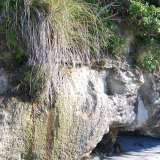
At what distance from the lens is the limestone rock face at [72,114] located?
318 centimetres

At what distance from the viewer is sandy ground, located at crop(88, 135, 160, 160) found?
14.5ft

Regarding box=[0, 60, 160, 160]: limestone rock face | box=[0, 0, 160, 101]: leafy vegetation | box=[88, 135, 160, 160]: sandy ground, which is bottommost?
box=[88, 135, 160, 160]: sandy ground

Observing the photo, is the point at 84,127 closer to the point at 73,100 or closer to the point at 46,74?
the point at 73,100

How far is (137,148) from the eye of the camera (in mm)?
4852

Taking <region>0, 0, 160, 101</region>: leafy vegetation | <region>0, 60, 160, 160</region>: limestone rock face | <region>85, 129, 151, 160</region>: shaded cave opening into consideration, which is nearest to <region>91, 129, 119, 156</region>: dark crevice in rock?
<region>85, 129, 151, 160</region>: shaded cave opening

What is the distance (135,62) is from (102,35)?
0.72 metres

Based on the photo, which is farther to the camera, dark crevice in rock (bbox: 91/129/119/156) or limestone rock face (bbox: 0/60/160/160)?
dark crevice in rock (bbox: 91/129/119/156)

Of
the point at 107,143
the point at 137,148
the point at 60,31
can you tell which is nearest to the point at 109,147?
the point at 107,143

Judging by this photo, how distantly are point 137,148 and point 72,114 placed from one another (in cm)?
190

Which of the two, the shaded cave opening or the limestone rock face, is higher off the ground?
the limestone rock face

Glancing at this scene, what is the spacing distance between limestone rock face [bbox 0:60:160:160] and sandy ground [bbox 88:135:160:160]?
0.56 metres

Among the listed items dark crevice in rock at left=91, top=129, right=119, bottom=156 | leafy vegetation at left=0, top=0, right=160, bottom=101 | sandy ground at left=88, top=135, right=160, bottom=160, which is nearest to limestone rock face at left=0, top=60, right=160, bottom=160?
leafy vegetation at left=0, top=0, right=160, bottom=101

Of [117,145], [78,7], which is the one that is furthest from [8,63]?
[117,145]

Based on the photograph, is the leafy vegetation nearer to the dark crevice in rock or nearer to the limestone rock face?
the limestone rock face
